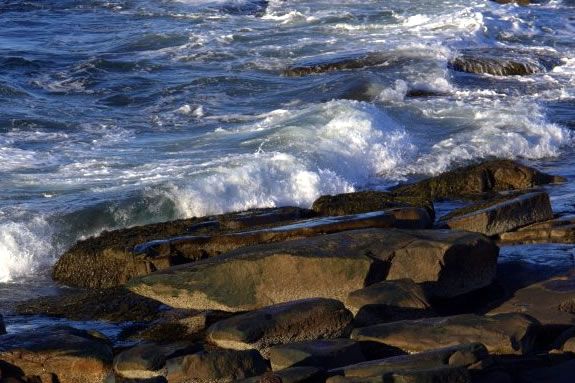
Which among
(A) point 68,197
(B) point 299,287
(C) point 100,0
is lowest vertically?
(C) point 100,0

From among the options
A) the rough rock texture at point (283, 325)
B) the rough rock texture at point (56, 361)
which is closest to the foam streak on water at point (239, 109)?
the rough rock texture at point (56, 361)

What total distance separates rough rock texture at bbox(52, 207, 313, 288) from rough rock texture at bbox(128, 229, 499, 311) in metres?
0.89

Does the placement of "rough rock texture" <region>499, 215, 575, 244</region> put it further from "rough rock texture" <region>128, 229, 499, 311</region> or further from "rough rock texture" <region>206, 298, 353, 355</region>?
"rough rock texture" <region>206, 298, 353, 355</region>

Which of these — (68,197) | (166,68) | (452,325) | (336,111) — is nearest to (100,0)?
(166,68)

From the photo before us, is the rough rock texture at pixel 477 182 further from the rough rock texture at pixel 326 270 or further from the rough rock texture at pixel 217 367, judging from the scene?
the rough rock texture at pixel 217 367

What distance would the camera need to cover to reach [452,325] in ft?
24.3

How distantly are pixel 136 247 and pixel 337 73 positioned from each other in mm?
11602

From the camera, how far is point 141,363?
7.41 metres

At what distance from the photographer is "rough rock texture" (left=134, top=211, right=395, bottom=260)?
9.65 metres

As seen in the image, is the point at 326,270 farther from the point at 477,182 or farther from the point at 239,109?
the point at 239,109

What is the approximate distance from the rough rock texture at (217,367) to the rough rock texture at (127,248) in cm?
244

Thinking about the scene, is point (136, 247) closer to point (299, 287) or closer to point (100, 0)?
point (299, 287)

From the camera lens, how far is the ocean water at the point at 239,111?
1259cm

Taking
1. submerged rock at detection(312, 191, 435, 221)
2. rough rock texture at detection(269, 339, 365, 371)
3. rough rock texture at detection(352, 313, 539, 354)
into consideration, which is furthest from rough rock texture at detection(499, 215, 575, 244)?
rough rock texture at detection(269, 339, 365, 371)
